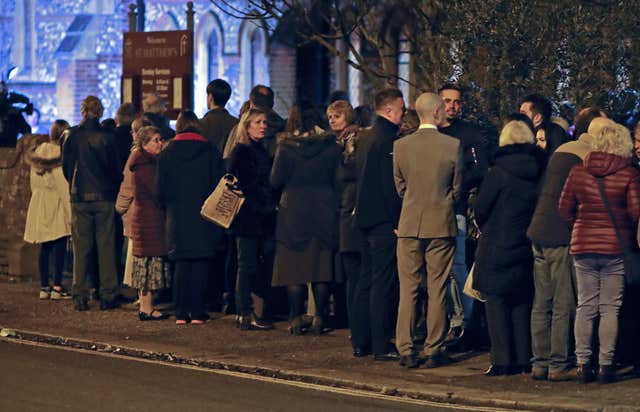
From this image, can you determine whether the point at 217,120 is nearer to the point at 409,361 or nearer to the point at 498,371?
the point at 409,361

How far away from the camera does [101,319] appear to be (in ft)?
48.4

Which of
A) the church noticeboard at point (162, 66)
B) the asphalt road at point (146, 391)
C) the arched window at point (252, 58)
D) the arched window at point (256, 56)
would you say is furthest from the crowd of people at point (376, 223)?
the arched window at point (256, 56)

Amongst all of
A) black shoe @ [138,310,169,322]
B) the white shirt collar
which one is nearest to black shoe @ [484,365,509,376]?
the white shirt collar

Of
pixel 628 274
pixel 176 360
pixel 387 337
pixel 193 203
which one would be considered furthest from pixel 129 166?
pixel 628 274

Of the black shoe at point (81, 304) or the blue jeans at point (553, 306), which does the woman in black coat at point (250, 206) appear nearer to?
the black shoe at point (81, 304)

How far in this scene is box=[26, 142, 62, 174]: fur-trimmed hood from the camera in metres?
16.2

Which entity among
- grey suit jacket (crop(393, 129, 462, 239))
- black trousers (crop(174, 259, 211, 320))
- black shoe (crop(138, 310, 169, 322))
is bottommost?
black shoe (crop(138, 310, 169, 322))

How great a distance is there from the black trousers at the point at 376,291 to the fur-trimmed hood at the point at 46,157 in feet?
16.4

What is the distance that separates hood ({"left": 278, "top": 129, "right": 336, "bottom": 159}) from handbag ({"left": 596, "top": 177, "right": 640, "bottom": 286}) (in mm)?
3084

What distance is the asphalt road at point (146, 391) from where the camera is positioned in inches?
396

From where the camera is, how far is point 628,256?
10.7 meters

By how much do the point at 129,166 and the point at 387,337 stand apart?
3.61 meters

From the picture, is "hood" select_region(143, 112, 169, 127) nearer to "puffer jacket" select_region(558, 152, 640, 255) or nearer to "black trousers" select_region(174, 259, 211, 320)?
"black trousers" select_region(174, 259, 211, 320)

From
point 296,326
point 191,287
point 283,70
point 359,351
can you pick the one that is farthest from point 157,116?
point 283,70
